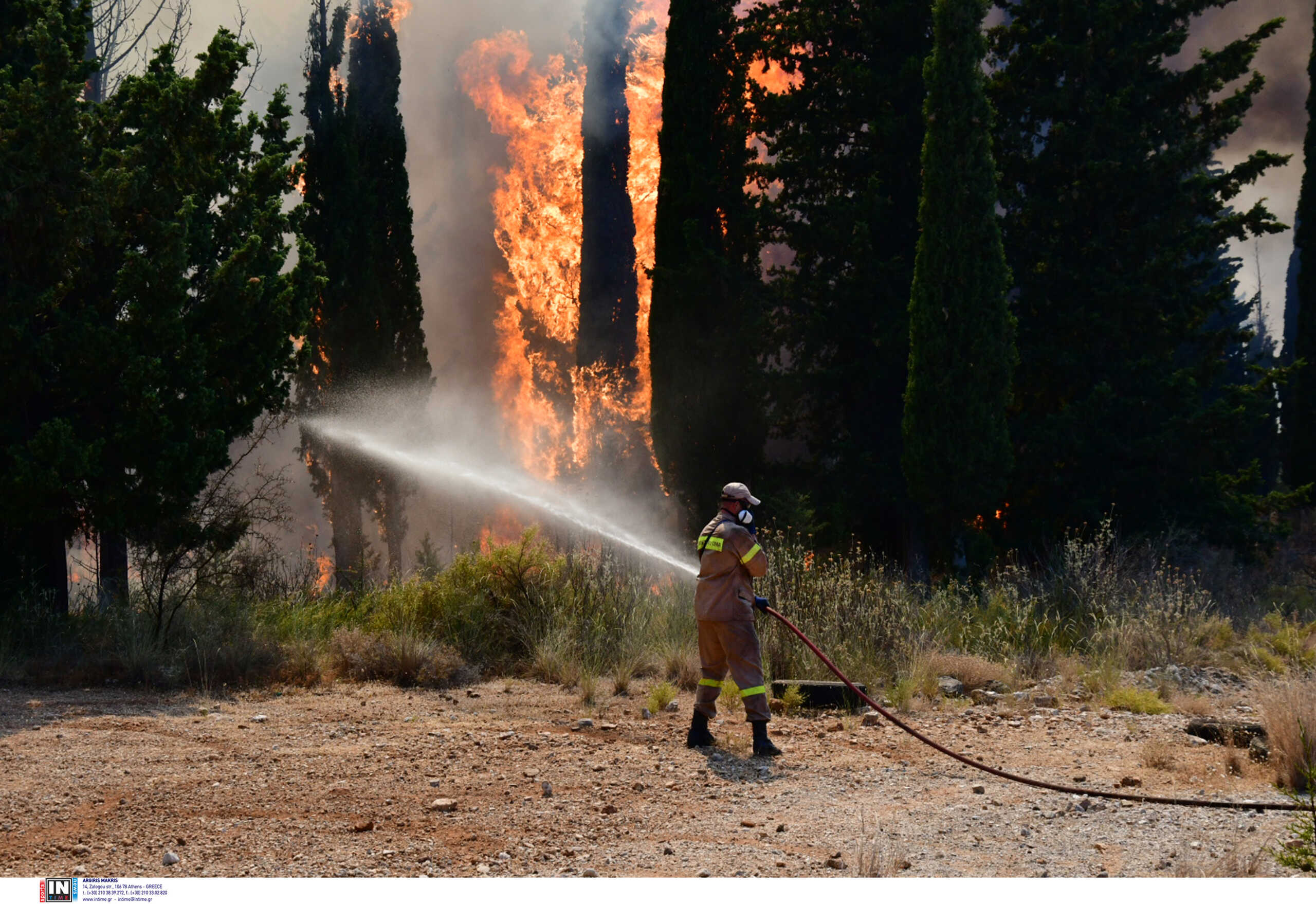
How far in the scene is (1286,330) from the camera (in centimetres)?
2945

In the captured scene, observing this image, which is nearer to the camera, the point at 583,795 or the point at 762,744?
the point at 583,795

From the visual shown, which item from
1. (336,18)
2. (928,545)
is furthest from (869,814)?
(336,18)

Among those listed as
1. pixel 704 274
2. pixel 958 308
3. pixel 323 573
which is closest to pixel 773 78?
pixel 704 274

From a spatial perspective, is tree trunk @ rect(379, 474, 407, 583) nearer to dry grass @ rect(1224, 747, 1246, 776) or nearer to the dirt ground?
the dirt ground

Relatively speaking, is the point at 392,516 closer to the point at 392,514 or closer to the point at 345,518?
the point at 392,514

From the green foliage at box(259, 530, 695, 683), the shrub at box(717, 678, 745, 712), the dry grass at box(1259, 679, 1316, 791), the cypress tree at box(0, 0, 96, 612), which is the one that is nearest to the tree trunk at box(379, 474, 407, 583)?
the green foliage at box(259, 530, 695, 683)

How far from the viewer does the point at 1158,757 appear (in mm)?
6352

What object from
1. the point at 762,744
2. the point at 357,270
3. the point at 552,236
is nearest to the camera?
the point at 762,744

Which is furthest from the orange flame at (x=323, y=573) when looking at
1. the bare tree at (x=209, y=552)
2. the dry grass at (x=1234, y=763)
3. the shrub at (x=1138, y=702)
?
the dry grass at (x=1234, y=763)

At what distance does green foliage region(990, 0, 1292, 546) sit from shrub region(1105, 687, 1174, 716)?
23.8 feet

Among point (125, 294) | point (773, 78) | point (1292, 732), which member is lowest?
point (1292, 732)

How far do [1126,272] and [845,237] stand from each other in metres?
4.56

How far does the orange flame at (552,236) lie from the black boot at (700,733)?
1994 centimetres

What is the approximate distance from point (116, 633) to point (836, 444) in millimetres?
10892
